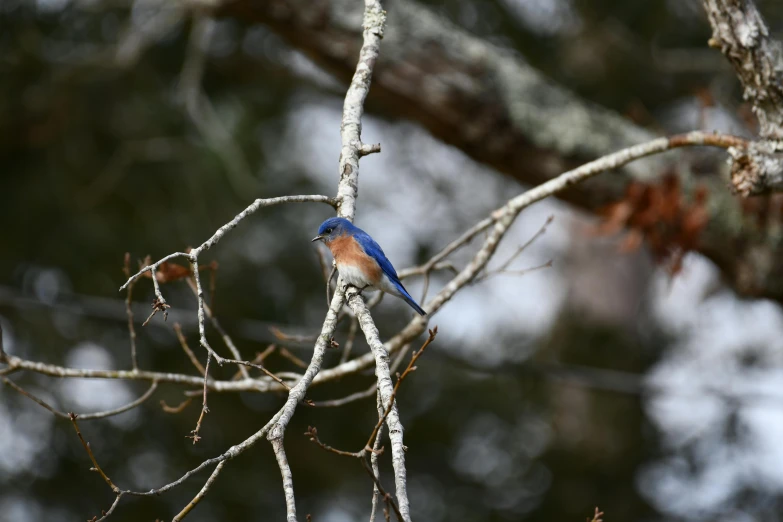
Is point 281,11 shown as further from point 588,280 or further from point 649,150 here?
point 588,280

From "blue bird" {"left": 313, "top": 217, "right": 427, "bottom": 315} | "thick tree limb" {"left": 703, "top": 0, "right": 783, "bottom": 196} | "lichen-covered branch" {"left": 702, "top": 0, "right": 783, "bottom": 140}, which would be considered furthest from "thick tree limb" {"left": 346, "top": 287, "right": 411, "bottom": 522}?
"lichen-covered branch" {"left": 702, "top": 0, "right": 783, "bottom": 140}

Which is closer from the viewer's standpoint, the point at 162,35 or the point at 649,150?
the point at 649,150

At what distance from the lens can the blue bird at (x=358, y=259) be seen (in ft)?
9.96

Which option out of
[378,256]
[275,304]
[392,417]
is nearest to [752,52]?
[378,256]

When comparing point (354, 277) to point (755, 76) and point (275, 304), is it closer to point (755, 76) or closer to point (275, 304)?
point (755, 76)

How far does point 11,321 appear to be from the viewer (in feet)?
21.1

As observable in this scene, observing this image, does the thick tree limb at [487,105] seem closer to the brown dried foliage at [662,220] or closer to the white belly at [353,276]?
the brown dried foliage at [662,220]

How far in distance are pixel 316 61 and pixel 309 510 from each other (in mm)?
4177

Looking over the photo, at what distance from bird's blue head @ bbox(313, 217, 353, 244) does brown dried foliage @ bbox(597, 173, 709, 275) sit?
154 cm

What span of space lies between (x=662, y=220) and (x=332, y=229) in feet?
5.91

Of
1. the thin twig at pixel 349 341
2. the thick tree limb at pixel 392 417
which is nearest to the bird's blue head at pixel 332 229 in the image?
the thin twig at pixel 349 341

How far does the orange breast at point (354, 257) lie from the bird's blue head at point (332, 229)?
1.2 inches

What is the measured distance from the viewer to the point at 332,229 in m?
3.38

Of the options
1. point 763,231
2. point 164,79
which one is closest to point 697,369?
point 763,231
